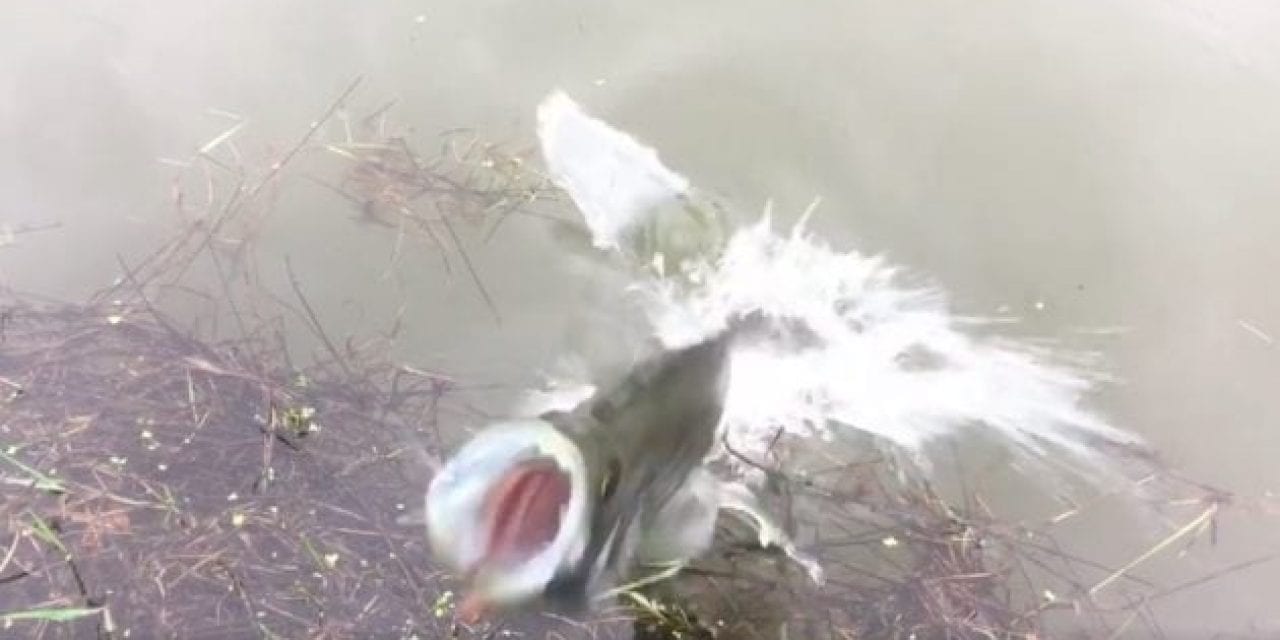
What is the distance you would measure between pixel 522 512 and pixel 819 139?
101 centimetres

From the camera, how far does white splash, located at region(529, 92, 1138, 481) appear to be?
89.5 inches

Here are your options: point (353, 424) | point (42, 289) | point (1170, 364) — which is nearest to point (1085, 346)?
point (1170, 364)

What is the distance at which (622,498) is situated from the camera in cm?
203

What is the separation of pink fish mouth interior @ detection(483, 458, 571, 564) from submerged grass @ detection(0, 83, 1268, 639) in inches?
9.2

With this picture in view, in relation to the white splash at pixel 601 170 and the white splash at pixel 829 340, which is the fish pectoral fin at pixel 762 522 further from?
the white splash at pixel 601 170

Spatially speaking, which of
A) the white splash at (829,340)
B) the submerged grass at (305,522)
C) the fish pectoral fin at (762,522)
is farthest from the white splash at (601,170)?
the fish pectoral fin at (762,522)

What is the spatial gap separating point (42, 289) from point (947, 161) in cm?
164

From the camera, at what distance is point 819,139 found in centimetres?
244

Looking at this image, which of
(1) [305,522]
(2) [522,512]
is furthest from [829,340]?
(1) [305,522]

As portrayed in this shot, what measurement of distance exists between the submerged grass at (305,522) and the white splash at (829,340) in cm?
11

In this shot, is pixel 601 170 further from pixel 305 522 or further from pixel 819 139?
pixel 305 522

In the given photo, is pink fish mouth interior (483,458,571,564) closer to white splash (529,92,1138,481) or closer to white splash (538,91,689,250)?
white splash (529,92,1138,481)

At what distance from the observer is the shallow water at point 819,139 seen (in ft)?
7.50

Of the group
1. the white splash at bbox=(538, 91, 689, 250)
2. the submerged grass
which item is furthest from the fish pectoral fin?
the white splash at bbox=(538, 91, 689, 250)
